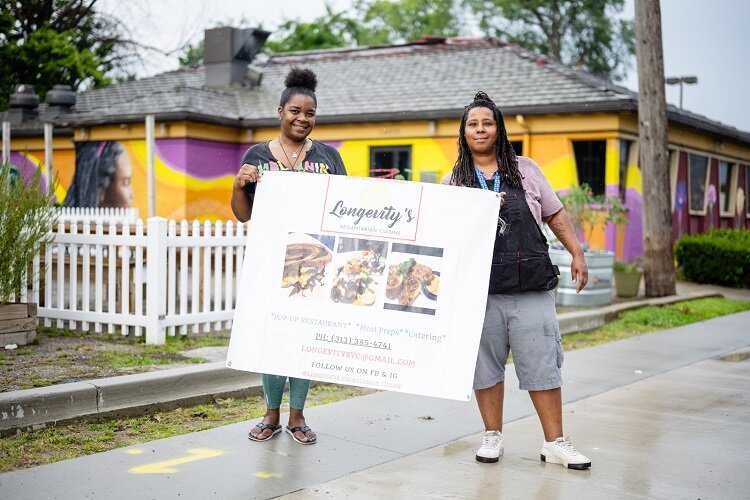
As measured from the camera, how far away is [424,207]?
452 centimetres

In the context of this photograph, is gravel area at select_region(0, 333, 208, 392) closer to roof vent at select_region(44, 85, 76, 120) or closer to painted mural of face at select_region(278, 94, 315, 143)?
painted mural of face at select_region(278, 94, 315, 143)

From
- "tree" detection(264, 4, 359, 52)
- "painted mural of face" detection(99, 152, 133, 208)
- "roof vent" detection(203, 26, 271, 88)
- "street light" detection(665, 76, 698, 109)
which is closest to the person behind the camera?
"painted mural of face" detection(99, 152, 133, 208)

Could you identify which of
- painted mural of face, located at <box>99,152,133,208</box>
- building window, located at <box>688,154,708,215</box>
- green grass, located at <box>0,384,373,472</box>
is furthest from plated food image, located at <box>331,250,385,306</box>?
building window, located at <box>688,154,708,215</box>

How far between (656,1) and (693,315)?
512cm

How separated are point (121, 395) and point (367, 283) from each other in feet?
7.52

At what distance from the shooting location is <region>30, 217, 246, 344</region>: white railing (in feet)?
26.7

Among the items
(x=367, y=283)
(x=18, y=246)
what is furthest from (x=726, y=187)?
(x=367, y=283)

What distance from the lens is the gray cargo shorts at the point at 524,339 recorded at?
15.5 ft

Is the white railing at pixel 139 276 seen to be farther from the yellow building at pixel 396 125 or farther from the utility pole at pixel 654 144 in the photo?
the yellow building at pixel 396 125

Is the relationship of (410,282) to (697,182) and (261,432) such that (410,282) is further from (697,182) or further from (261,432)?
(697,182)

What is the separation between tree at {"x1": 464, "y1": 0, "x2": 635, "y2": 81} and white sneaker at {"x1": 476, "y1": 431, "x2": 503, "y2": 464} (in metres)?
48.9

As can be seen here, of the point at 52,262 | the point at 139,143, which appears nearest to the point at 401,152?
the point at 139,143

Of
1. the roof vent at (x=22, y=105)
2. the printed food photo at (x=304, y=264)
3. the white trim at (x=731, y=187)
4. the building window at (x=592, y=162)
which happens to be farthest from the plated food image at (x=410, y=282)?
the white trim at (x=731, y=187)

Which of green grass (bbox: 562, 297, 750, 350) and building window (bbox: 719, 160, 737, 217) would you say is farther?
building window (bbox: 719, 160, 737, 217)
